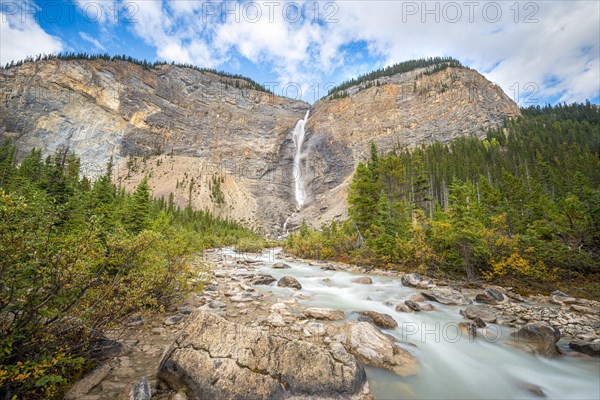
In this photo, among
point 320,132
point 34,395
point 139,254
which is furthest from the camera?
point 320,132

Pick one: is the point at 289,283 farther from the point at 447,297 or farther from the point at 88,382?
the point at 88,382

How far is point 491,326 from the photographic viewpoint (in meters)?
8.90

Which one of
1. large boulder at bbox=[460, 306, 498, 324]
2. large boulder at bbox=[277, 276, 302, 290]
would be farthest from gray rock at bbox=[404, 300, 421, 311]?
large boulder at bbox=[277, 276, 302, 290]

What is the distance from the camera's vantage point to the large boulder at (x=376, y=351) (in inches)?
248

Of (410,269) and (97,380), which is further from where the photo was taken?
(410,269)

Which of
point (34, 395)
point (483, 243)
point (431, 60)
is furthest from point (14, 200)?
point (431, 60)

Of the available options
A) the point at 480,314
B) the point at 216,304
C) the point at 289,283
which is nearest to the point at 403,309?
the point at 480,314

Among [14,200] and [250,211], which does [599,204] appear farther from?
[250,211]

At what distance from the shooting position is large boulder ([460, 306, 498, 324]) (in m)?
9.31

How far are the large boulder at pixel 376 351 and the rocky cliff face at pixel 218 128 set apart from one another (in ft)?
197

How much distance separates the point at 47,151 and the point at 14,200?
10716cm

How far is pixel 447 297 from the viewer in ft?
39.5

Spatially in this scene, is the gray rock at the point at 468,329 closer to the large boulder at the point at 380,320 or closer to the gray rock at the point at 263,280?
the large boulder at the point at 380,320

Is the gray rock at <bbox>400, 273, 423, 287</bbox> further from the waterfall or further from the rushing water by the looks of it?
the waterfall
